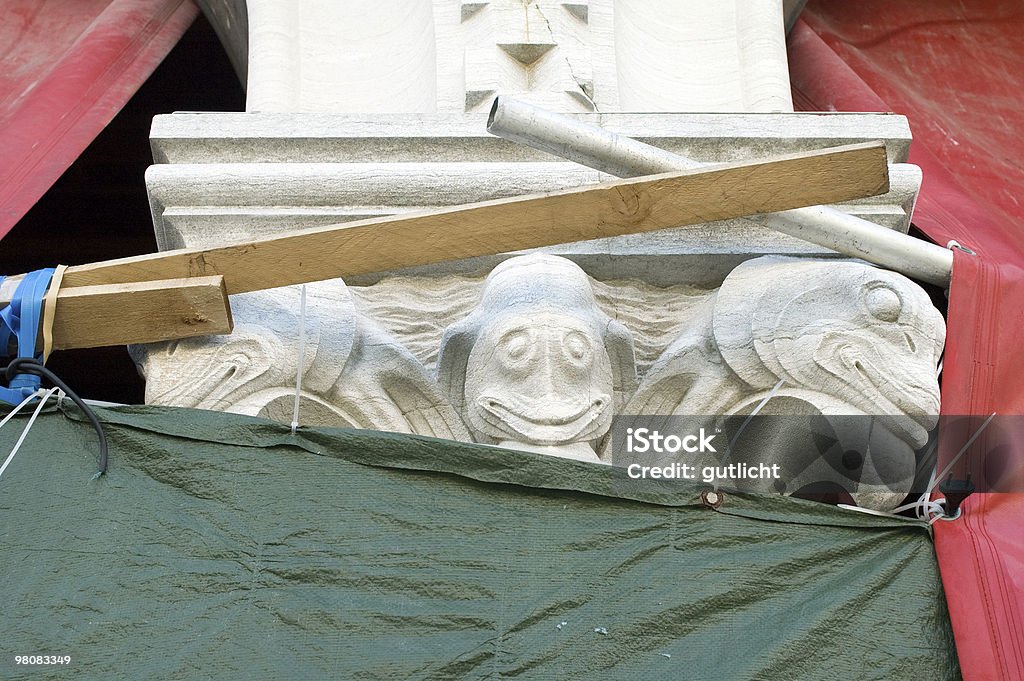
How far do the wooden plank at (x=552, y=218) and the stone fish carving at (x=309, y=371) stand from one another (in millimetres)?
102

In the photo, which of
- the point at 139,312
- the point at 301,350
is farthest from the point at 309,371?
the point at 139,312

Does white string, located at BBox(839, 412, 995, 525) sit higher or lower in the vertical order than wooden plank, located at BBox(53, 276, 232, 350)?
lower

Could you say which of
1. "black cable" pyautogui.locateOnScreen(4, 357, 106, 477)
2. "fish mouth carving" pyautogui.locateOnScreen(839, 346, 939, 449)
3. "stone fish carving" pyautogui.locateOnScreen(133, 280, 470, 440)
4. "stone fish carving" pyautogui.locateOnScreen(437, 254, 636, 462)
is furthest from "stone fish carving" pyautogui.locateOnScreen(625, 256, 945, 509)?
"black cable" pyautogui.locateOnScreen(4, 357, 106, 477)

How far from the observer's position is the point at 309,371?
2.44m

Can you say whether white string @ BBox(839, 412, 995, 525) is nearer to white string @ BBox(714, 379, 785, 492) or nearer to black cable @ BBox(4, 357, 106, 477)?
white string @ BBox(714, 379, 785, 492)

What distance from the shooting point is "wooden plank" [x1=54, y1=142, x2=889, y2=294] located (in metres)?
2.33

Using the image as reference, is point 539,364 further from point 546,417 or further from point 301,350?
point 301,350

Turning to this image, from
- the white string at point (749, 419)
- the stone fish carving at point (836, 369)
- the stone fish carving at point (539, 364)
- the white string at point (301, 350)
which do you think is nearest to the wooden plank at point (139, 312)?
the white string at point (301, 350)

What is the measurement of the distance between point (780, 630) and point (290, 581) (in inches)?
23.6

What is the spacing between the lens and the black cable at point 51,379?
2257 millimetres

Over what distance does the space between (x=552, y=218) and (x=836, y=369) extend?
44 cm

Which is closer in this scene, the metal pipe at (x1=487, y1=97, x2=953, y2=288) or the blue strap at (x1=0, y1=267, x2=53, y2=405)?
the blue strap at (x1=0, y1=267, x2=53, y2=405)

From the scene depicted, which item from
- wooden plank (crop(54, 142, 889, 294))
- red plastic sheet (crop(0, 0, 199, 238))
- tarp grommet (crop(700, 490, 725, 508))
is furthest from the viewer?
red plastic sheet (crop(0, 0, 199, 238))

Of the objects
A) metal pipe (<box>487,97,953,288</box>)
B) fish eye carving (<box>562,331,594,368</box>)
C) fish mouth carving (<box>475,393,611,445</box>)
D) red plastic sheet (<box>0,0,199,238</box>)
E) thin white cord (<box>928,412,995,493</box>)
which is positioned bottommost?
thin white cord (<box>928,412,995,493</box>)
